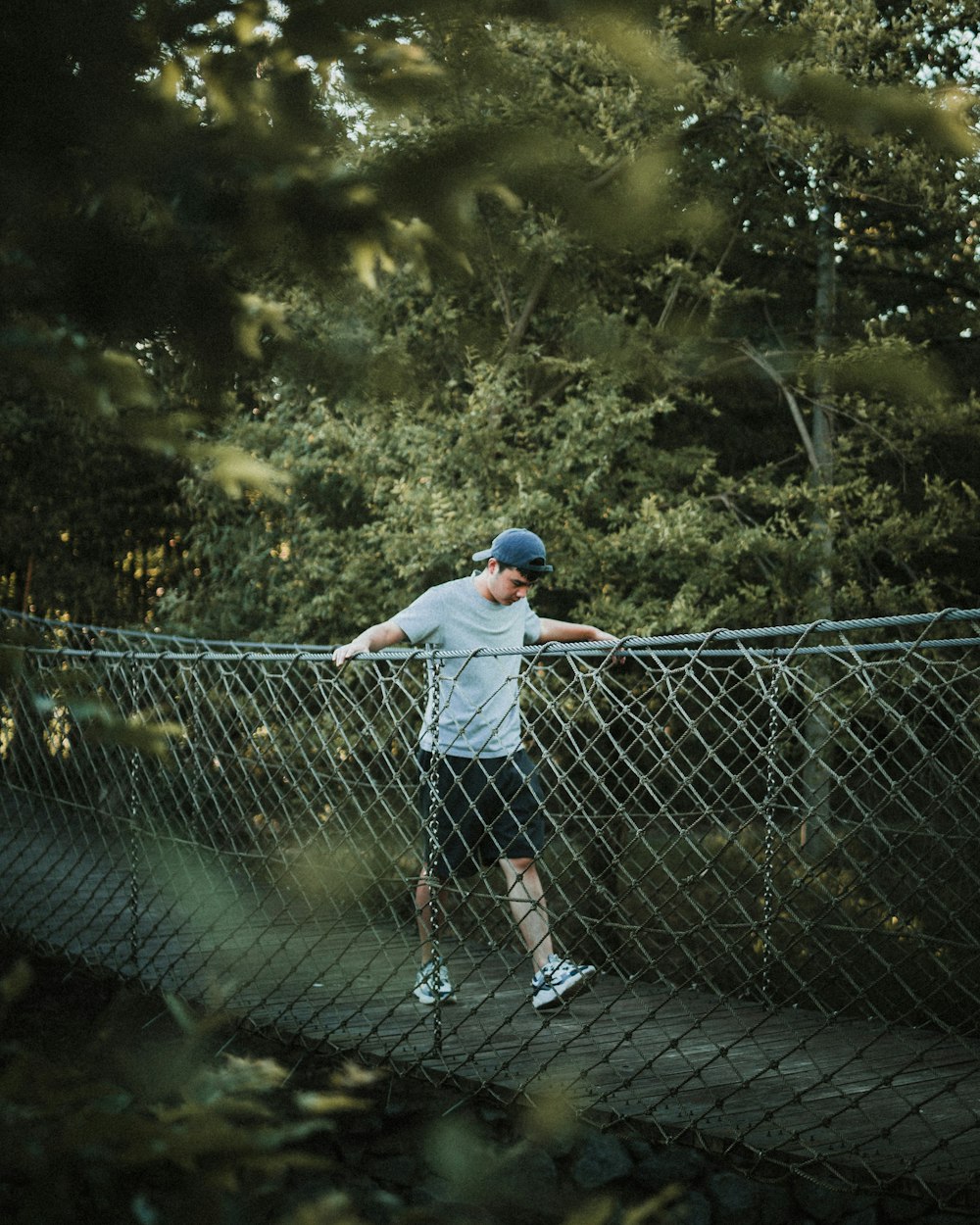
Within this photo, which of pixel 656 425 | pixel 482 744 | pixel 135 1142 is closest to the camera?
pixel 135 1142

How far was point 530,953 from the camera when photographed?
9.68 ft

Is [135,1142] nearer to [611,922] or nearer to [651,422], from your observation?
[611,922]

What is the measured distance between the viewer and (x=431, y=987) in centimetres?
294

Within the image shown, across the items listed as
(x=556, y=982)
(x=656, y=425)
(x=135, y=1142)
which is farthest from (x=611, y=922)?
(x=656, y=425)

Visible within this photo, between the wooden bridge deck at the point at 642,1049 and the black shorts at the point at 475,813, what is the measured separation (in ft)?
0.90

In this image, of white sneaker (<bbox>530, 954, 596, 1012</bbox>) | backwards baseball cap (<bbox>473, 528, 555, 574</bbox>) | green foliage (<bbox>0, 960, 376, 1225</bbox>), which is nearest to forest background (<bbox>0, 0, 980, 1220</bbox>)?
backwards baseball cap (<bbox>473, 528, 555, 574</bbox>)

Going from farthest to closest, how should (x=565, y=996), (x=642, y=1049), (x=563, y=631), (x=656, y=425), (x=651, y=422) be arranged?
(x=656, y=425) → (x=651, y=422) → (x=563, y=631) → (x=565, y=996) → (x=642, y=1049)

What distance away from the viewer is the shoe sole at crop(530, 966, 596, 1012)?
116 inches

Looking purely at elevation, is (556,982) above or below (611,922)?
above

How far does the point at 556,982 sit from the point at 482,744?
0.57 metres

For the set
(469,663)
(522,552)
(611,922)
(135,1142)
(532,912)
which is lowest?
(611,922)

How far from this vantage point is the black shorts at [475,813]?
3.01 metres

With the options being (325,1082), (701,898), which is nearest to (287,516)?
(701,898)

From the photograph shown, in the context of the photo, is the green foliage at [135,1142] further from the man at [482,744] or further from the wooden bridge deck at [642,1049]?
the man at [482,744]
